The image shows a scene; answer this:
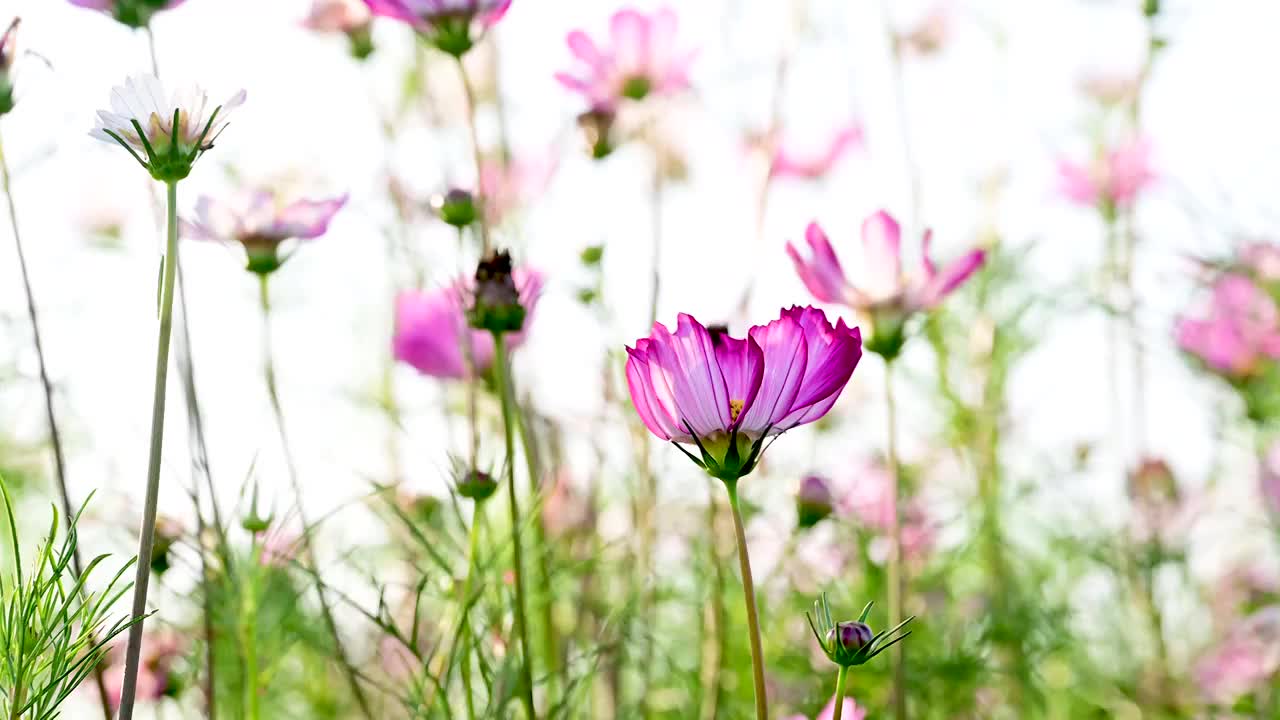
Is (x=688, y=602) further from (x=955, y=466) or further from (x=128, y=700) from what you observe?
(x=128, y=700)

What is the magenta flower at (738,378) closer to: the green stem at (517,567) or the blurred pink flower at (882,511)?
the green stem at (517,567)

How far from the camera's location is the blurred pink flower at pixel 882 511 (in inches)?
44.4

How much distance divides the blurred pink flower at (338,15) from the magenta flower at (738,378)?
53 cm

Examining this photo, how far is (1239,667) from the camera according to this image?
1.09 meters

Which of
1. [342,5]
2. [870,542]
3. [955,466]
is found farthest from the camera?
[955,466]

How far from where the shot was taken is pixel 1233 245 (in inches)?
40.0

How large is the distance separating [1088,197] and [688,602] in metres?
0.66

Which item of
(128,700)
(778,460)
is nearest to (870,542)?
(778,460)

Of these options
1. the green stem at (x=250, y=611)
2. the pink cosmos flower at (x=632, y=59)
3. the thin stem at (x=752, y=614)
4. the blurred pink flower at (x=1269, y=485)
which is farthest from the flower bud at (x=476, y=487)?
the blurred pink flower at (x=1269, y=485)

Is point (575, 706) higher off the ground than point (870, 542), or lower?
lower

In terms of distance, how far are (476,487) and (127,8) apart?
0.29 m

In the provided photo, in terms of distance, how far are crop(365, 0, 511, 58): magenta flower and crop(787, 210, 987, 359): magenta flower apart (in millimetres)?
211

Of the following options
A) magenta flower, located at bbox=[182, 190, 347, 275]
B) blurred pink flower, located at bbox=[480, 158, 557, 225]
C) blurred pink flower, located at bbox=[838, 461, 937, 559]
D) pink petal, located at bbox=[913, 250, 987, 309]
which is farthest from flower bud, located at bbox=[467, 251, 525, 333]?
blurred pink flower, located at bbox=[838, 461, 937, 559]

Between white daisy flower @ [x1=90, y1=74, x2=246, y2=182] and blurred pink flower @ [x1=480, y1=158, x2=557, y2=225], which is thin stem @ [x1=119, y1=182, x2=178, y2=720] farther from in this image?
blurred pink flower @ [x1=480, y1=158, x2=557, y2=225]
